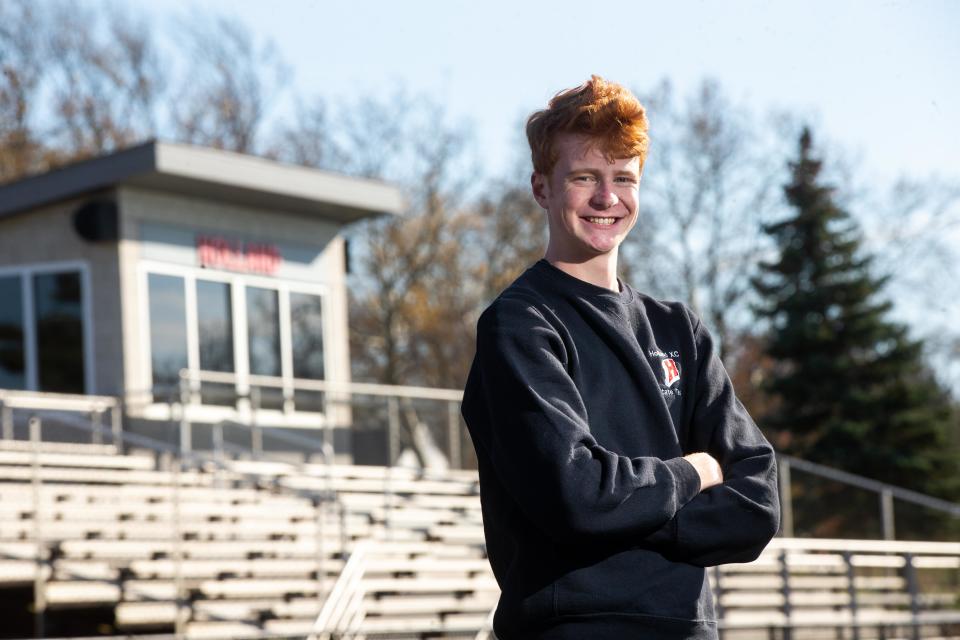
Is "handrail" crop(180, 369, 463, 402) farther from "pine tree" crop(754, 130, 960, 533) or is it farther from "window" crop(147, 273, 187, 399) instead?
"pine tree" crop(754, 130, 960, 533)

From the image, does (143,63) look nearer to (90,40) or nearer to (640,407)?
→ (90,40)

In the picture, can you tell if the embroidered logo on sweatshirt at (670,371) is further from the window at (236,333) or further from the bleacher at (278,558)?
the window at (236,333)

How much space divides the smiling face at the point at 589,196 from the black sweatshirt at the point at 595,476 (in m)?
0.08

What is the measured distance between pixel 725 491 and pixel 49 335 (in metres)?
17.5

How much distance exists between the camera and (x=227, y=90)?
123 ft

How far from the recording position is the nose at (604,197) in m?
2.51

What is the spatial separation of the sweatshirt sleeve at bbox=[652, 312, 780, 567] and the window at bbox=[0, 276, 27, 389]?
17.4m

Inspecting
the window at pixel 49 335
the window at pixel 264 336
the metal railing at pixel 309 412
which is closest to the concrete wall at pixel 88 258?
the window at pixel 49 335

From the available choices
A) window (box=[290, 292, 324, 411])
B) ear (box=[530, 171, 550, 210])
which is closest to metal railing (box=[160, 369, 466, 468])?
window (box=[290, 292, 324, 411])

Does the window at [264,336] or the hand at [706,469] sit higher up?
the window at [264,336]

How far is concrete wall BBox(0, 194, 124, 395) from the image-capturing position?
18.6 m

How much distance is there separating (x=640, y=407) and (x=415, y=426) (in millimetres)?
33739

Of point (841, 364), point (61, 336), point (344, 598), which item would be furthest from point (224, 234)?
point (841, 364)

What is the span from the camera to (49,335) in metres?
18.9
